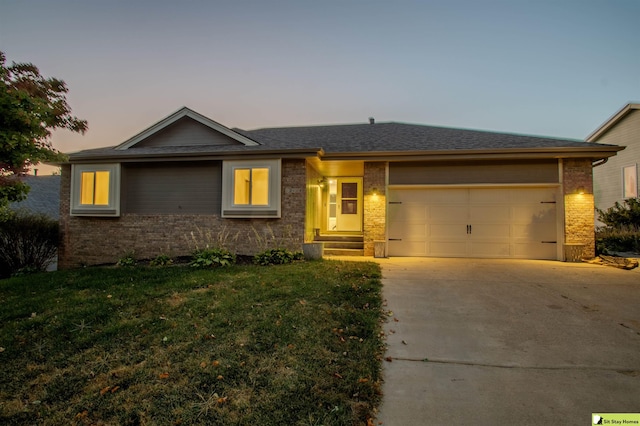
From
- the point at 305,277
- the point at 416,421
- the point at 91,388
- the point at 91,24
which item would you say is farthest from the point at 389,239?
the point at 91,24

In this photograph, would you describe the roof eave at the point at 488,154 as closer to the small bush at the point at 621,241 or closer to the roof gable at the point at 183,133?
the small bush at the point at 621,241

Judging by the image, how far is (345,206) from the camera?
12078 mm

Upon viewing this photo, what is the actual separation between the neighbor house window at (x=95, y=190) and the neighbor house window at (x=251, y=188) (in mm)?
3798

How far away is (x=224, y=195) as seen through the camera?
9.30m

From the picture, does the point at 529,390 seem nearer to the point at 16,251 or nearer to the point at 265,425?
the point at 265,425

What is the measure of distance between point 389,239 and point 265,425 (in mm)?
8068

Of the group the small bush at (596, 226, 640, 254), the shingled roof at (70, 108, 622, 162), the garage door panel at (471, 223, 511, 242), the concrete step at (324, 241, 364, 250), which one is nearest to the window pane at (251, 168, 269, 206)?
the shingled roof at (70, 108, 622, 162)

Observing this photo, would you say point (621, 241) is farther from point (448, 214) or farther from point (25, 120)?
point (25, 120)

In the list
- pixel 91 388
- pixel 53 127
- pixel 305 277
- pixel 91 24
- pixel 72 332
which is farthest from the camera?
pixel 91 24

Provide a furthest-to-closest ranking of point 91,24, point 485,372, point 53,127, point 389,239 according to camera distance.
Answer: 1. point 91,24
2. point 389,239
3. point 53,127
4. point 485,372

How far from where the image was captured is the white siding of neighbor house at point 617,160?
13930 mm

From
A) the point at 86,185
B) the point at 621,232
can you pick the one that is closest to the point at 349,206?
the point at 86,185

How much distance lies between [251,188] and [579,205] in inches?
381

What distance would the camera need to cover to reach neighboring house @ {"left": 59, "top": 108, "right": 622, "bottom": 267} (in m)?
8.89
